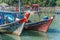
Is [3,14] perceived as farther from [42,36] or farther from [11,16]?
[42,36]

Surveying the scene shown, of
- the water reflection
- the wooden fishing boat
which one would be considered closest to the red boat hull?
the water reflection

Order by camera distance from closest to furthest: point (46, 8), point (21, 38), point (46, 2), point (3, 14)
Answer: point (21, 38) < point (3, 14) < point (46, 8) < point (46, 2)

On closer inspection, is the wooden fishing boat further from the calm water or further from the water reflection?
the water reflection

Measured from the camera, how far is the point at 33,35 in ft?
68.8

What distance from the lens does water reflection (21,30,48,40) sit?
65.2 feet

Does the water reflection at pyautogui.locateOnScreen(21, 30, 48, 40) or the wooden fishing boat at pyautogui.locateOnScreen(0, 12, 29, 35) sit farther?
the wooden fishing boat at pyautogui.locateOnScreen(0, 12, 29, 35)

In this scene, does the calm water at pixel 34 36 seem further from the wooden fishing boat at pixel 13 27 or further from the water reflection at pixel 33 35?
the wooden fishing boat at pixel 13 27

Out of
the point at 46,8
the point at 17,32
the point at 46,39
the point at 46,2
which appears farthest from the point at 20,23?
the point at 46,2

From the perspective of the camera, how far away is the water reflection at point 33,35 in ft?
65.2

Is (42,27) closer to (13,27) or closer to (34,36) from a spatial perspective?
(34,36)

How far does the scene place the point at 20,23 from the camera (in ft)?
65.3

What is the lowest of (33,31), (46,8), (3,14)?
(46,8)

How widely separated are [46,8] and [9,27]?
33.4 m

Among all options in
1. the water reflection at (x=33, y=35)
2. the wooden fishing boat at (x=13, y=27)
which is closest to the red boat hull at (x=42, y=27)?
the water reflection at (x=33, y=35)
